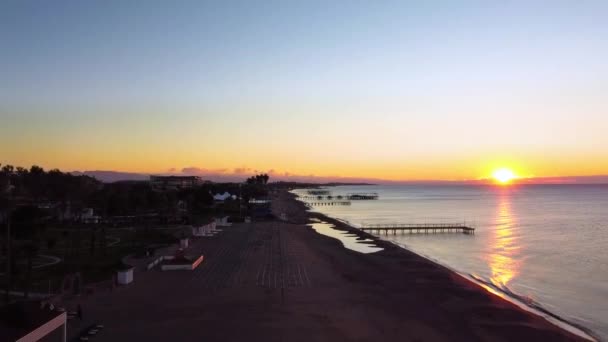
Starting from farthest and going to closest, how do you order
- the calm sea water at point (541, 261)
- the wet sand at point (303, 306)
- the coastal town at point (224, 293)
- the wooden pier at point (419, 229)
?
1. the wooden pier at point (419, 229)
2. the calm sea water at point (541, 261)
3. the wet sand at point (303, 306)
4. the coastal town at point (224, 293)

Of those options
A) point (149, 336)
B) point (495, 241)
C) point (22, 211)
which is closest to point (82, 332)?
point (149, 336)

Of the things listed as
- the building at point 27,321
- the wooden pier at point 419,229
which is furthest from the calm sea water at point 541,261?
the building at point 27,321

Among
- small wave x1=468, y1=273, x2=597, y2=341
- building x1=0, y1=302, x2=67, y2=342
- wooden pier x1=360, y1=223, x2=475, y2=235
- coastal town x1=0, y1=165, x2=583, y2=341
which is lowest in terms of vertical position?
small wave x1=468, y1=273, x2=597, y2=341

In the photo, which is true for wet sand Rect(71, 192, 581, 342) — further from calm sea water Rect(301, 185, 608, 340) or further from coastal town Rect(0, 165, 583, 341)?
calm sea water Rect(301, 185, 608, 340)

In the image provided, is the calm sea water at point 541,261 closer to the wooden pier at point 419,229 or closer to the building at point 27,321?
the wooden pier at point 419,229

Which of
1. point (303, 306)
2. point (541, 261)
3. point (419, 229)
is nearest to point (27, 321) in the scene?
point (303, 306)

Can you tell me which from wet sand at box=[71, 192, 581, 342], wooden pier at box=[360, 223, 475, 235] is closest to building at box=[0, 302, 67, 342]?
wet sand at box=[71, 192, 581, 342]
